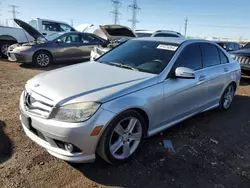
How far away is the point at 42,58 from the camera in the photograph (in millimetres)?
9359

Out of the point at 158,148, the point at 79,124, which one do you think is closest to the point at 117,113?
the point at 79,124

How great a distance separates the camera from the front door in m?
3.36

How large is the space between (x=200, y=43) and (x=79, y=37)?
716 centimetres

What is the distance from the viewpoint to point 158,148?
3428 mm

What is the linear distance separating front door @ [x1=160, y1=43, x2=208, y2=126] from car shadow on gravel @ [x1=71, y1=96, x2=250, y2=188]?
14.9 inches

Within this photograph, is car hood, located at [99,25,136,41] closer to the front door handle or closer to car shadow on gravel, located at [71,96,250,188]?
the front door handle

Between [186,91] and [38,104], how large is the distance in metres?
2.16

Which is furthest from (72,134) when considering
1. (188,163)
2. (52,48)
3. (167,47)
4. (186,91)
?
(52,48)

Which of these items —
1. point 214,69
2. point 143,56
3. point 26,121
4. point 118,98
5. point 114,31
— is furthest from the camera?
point 114,31

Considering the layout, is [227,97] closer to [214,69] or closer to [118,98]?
[214,69]

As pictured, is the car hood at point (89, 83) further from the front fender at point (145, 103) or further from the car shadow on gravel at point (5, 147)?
the car shadow on gravel at point (5, 147)

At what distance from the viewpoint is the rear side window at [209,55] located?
4.28 meters

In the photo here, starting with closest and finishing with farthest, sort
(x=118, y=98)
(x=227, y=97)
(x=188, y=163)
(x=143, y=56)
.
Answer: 1. (x=118, y=98)
2. (x=188, y=163)
3. (x=143, y=56)
4. (x=227, y=97)

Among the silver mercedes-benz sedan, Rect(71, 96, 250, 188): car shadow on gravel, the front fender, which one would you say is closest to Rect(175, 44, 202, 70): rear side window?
the silver mercedes-benz sedan
